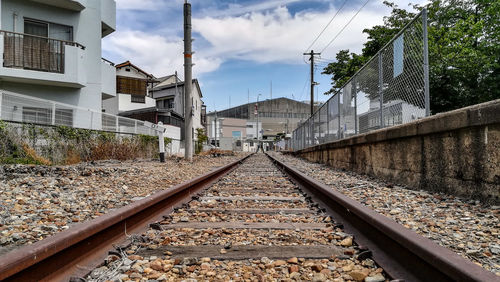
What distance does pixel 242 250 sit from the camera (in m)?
2.41

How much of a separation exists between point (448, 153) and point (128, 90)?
104 feet

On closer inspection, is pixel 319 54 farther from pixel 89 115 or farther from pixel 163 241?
pixel 163 241

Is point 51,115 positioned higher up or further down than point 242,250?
higher up

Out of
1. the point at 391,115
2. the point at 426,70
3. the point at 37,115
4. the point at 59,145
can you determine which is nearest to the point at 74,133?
the point at 59,145

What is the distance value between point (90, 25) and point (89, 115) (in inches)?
242

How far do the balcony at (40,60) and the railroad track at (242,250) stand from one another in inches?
509

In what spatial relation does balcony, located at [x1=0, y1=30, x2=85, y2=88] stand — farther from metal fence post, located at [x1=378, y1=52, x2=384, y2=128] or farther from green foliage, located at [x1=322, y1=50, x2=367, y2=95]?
green foliage, located at [x1=322, y1=50, x2=367, y2=95]

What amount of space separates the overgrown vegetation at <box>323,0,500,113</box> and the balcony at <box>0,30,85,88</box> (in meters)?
17.2

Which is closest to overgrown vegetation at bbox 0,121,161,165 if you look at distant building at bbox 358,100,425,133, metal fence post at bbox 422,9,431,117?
distant building at bbox 358,100,425,133

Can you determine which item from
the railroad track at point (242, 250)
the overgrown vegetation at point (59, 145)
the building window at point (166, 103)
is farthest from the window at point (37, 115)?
the building window at point (166, 103)

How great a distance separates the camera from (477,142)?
3561mm

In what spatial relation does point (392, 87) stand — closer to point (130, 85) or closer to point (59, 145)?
point (59, 145)

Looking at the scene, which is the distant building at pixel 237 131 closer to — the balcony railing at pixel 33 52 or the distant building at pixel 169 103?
the distant building at pixel 169 103

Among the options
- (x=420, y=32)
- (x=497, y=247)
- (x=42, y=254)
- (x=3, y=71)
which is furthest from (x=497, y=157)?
(x=3, y=71)
